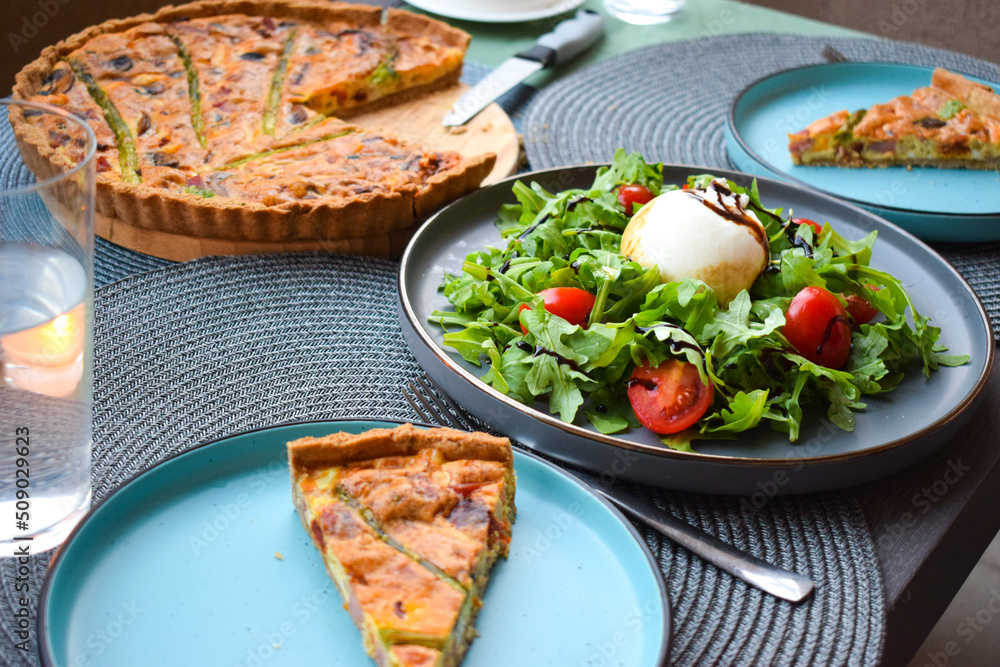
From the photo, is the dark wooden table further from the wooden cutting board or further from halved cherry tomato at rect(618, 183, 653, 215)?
the wooden cutting board

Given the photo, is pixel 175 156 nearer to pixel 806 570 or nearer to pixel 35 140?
pixel 35 140

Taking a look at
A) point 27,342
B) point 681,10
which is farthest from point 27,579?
→ point 681,10

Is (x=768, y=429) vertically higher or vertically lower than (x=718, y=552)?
higher

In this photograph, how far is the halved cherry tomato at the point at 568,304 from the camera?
6.81 feet

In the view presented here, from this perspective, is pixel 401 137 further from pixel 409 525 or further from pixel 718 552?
pixel 718 552

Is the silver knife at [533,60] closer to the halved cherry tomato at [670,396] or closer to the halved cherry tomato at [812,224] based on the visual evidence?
the halved cherry tomato at [812,224]

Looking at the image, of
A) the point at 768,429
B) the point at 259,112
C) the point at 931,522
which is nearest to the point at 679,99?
the point at 259,112

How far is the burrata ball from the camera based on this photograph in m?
2.24

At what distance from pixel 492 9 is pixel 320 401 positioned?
3110mm

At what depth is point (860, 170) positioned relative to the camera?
338 centimetres

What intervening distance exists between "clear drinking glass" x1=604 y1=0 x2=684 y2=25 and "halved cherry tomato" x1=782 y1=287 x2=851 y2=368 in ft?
10.2

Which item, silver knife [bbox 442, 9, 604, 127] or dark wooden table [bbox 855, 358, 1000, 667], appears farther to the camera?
silver knife [bbox 442, 9, 604, 127]

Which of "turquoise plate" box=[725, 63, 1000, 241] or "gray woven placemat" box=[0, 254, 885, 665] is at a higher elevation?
"turquoise plate" box=[725, 63, 1000, 241]

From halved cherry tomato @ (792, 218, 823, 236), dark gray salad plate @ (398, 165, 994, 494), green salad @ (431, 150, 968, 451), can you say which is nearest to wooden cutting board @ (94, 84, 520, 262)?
dark gray salad plate @ (398, 165, 994, 494)
